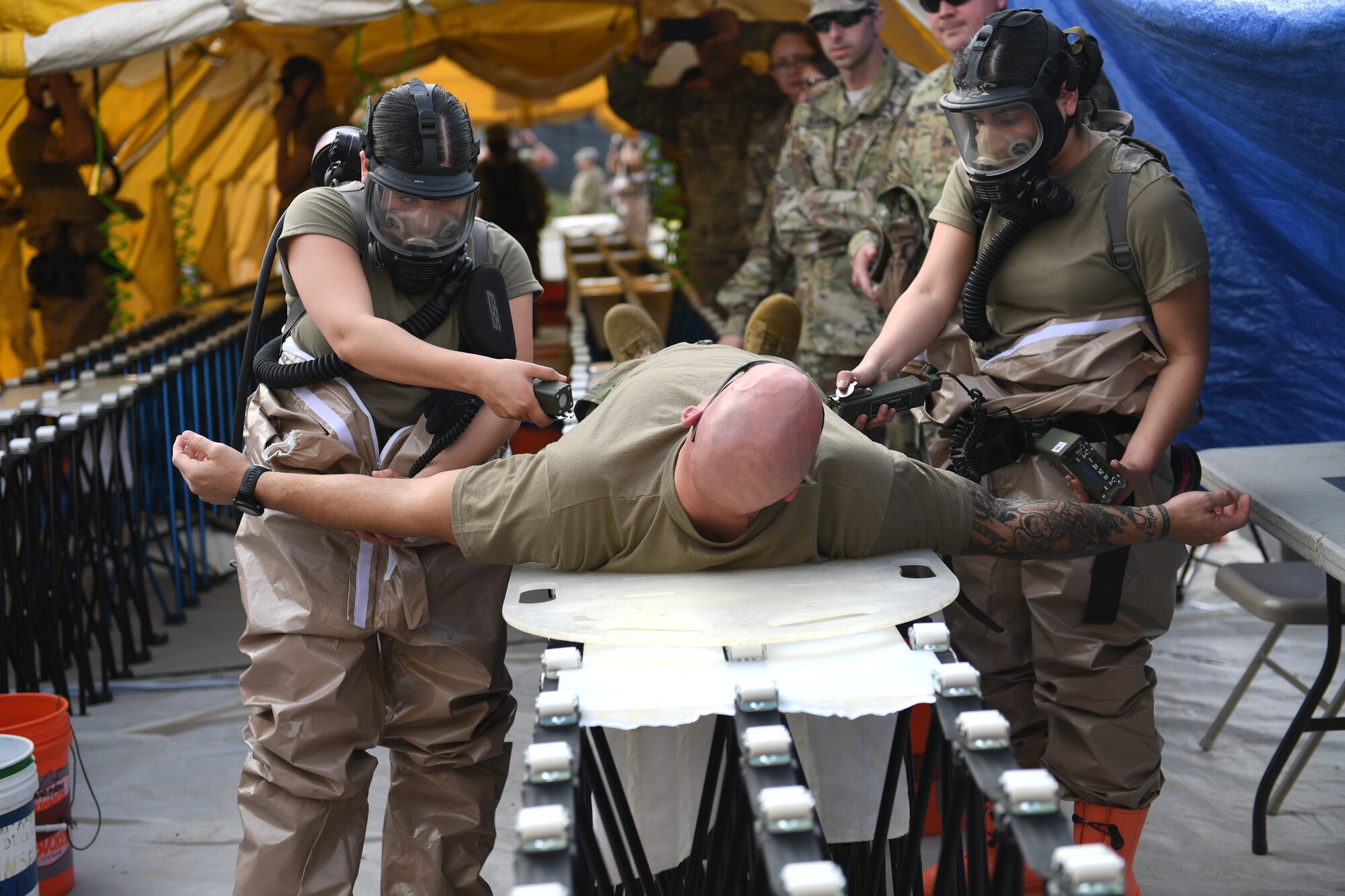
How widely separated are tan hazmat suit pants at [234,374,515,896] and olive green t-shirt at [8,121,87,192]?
554 cm

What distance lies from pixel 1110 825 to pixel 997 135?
5.06ft

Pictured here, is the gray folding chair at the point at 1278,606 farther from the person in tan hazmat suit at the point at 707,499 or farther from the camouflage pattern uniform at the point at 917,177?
the camouflage pattern uniform at the point at 917,177

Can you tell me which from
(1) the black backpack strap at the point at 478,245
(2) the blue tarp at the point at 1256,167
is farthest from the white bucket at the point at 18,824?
(2) the blue tarp at the point at 1256,167

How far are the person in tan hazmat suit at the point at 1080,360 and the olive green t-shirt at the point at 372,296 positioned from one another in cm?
92

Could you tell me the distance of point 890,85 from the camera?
4789mm

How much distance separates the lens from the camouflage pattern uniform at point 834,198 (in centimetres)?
480

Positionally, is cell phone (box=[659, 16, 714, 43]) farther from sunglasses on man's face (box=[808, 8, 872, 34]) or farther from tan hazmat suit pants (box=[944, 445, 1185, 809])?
tan hazmat suit pants (box=[944, 445, 1185, 809])

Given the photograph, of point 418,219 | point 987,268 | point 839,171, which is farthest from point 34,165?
point 987,268

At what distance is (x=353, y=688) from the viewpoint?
8.12 feet

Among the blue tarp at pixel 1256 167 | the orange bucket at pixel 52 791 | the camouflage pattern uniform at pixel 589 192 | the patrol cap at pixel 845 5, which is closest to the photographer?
the blue tarp at pixel 1256 167

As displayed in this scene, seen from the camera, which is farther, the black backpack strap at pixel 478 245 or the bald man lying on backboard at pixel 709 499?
the black backpack strap at pixel 478 245

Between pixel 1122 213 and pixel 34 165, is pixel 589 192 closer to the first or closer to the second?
pixel 34 165

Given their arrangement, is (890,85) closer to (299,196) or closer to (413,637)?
(299,196)

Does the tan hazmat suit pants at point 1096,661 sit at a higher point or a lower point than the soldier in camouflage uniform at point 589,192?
higher
